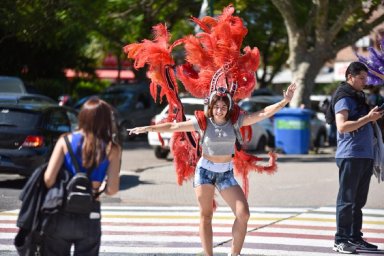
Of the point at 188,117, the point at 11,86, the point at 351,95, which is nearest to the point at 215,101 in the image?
the point at 351,95

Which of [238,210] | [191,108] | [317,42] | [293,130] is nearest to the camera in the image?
[238,210]

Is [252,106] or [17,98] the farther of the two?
[252,106]

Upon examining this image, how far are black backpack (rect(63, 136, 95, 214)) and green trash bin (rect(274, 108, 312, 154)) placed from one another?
17.5 meters

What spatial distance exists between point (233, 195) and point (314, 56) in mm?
17574

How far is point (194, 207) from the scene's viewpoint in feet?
41.2

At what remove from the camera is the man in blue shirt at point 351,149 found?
8.20 metres

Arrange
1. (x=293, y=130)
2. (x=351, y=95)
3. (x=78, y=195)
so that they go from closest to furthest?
(x=78, y=195) < (x=351, y=95) < (x=293, y=130)

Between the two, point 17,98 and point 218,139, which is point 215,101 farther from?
point 17,98

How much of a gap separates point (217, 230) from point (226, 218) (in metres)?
1.06

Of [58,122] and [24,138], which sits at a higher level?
[58,122]

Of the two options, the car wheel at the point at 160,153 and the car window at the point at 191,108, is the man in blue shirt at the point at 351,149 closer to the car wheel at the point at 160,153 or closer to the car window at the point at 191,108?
the car window at the point at 191,108

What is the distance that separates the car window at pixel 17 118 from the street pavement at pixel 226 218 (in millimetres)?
1854

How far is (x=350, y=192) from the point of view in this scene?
8336 mm

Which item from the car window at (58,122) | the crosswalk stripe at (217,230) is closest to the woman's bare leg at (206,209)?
the crosswalk stripe at (217,230)
